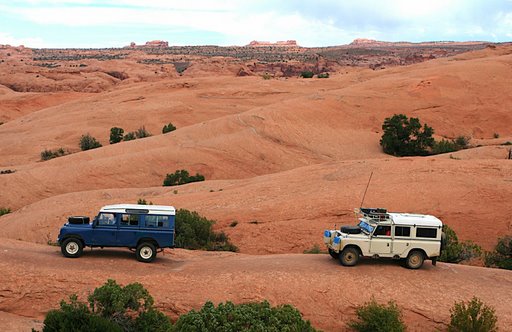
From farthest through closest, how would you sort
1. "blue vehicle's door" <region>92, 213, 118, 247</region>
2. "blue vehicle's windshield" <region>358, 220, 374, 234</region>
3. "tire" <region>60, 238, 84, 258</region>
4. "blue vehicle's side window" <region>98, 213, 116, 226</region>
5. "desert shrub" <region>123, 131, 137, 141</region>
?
"desert shrub" <region>123, 131, 137, 141</region>, "blue vehicle's side window" <region>98, 213, 116, 226</region>, "blue vehicle's door" <region>92, 213, 118, 247</region>, "tire" <region>60, 238, 84, 258</region>, "blue vehicle's windshield" <region>358, 220, 374, 234</region>

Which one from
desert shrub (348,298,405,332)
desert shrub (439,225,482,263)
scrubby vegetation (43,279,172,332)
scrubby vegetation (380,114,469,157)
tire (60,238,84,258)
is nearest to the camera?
scrubby vegetation (43,279,172,332)

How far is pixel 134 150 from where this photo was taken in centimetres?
3991

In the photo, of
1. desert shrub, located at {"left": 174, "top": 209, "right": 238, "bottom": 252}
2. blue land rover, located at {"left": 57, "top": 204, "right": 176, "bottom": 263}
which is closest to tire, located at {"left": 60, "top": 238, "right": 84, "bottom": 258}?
blue land rover, located at {"left": 57, "top": 204, "right": 176, "bottom": 263}

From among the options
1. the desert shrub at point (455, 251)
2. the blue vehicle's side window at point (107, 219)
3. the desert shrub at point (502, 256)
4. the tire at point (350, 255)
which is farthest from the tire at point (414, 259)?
the blue vehicle's side window at point (107, 219)

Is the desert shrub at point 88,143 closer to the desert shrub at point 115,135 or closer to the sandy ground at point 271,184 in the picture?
the desert shrub at point 115,135

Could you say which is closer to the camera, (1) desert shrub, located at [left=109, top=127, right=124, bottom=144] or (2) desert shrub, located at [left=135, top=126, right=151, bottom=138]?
(1) desert shrub, located at [left=109, top=127, right=124, bottom=144]

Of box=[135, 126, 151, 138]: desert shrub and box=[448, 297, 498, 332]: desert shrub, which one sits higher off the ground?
box=[135, 126, 151, 138]: desert shrub

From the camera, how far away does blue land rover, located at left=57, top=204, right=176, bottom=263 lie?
15.2 metres

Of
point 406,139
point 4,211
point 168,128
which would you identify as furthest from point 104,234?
point 168,128

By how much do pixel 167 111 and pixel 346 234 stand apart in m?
42.6

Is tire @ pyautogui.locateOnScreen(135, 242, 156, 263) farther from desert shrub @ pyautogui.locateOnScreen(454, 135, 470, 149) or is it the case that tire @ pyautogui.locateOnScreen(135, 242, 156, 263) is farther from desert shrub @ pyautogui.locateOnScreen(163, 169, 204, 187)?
desert shrub @ pyautogui.locateOnScreen(454, 135, 470, 149)

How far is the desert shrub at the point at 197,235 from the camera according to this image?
20.2 metres

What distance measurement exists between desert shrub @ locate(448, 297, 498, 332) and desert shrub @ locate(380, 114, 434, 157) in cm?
2948

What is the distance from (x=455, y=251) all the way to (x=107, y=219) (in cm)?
1078
